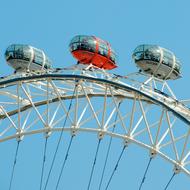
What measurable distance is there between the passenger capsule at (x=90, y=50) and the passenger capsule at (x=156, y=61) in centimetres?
184

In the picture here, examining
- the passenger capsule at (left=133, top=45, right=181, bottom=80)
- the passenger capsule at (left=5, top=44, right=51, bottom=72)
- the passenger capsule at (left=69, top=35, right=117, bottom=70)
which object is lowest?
the passenger capsule at (left=133, top=45, right=181, bottom=80)

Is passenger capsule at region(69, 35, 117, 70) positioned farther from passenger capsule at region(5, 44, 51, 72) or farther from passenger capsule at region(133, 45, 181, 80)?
passenger capsule at region(5, 44, 51, 72)

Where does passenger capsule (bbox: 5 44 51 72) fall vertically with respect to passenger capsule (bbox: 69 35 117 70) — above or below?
above

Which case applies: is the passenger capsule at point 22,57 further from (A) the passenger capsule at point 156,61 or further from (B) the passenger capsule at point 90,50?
(A) the passenger capsule at point 156,61

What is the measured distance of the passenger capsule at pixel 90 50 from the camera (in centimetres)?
6272

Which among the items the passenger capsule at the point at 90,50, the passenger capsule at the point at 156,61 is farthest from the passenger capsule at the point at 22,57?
the passenger capsule at the point at 156,61

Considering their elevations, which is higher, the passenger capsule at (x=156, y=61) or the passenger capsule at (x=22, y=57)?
the passenger capsule at (x=22, y=57)

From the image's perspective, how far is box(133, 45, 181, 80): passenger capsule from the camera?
202 feet

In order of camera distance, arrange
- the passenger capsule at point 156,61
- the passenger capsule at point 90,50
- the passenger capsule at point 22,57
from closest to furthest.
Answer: the passenger capsule at point 156,61, the passenger capsule at point 90,50, the passenger capsule at point 22,57

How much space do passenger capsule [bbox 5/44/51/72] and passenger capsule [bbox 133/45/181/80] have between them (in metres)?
6.29

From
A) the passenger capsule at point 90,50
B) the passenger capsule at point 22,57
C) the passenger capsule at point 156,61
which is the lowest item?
the passenger capsule at point 156,61

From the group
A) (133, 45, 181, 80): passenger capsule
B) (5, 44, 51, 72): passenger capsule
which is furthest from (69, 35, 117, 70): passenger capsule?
(5, 44, 51, 72): passenger capsule

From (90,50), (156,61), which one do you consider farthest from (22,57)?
(156,61)

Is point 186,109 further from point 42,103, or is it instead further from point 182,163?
point 42,103
